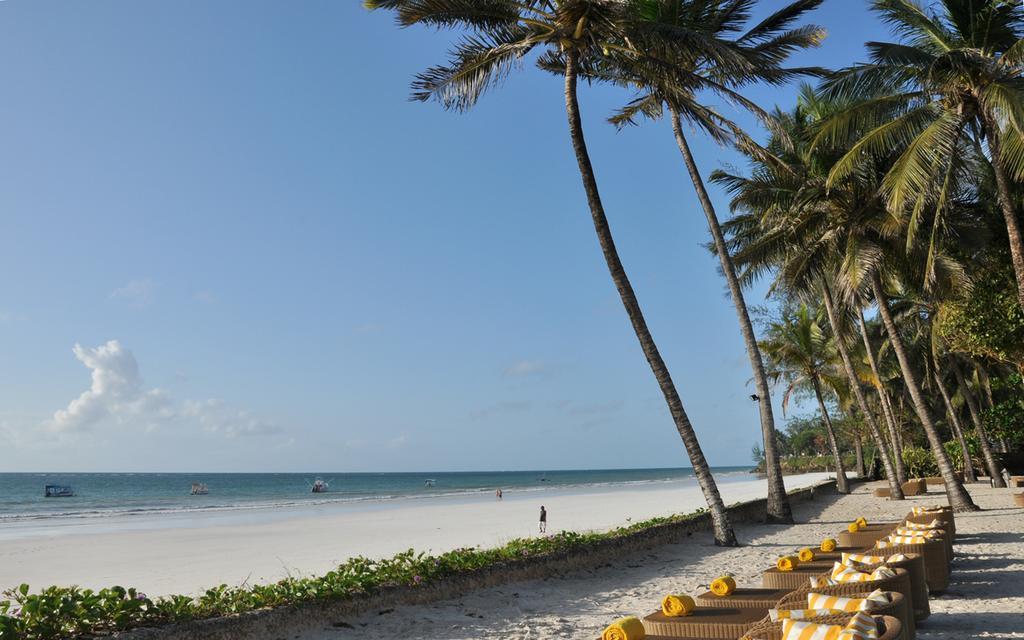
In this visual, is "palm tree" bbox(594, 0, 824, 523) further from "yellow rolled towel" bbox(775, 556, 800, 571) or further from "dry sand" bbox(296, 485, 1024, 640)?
"yellow rolled towel" bbox(775, 556, 800, 571)

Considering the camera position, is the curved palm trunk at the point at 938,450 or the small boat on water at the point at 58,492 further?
the small boat on water at the point at 58,492

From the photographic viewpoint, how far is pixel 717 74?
13.1m

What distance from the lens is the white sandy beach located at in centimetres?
1416

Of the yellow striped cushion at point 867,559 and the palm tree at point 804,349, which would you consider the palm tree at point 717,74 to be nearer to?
the yellow striped cushion at point 867,559

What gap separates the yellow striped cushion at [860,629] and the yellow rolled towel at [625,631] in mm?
1204

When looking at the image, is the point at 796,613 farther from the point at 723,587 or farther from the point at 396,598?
the point at 396,598

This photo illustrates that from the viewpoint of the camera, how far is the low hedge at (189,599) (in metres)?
4.88

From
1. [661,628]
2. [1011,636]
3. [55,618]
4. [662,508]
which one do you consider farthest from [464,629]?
[662,508]

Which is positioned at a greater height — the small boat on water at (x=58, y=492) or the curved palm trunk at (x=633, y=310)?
the curved palm trunk at (x=633, y=310)

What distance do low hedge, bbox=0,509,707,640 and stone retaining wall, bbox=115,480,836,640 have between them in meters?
0.09

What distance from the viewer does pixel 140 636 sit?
503cm

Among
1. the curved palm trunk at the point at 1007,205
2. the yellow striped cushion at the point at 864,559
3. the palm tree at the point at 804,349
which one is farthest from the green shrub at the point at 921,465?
the yellow striped cushion at the point at 864,559

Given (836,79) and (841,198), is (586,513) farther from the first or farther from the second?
(836,79)

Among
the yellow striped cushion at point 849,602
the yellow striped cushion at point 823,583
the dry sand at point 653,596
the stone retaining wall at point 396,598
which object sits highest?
the yellow striped cushion at point 849,602
